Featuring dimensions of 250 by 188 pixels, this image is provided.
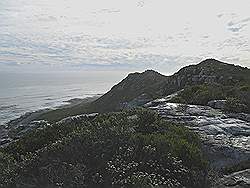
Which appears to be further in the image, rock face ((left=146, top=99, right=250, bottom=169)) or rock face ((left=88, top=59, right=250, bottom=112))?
rock face ((left=88, top=59, right=250, bottom=112))

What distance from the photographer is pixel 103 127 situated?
15031 millimetres

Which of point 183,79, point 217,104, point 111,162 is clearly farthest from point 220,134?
point 183,79

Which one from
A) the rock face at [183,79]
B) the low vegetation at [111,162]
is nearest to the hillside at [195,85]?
the rock face at [183,79]

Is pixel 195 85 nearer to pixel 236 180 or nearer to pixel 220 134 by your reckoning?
pixel 220 134

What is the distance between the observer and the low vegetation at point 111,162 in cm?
1224

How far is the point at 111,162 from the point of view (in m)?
12.7

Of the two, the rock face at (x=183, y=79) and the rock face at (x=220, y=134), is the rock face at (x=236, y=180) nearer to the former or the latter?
the rock face at (x=220, y=134)

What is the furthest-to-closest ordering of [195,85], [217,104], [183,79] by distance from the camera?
[183,79], [195,85], [217,104]

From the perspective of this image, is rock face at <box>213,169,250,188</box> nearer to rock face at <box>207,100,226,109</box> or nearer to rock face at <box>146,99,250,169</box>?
rock face at <box>146,99,250,169</box>

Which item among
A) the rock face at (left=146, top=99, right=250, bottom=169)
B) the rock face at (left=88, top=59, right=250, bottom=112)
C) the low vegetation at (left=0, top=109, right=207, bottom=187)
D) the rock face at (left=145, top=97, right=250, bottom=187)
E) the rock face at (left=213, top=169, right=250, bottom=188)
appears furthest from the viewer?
the rock face at (left=88, top=59, right=250, bottom=112)

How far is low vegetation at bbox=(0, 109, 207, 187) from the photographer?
12.2m

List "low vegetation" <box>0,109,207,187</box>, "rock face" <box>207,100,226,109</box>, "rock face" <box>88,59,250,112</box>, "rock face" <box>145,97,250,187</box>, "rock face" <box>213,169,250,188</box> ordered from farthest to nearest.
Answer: "rock face" <box>88,59,250,112</box> → "rock face" <box>207,100,226,109</box> → "rock face" <box>145,97,250,187</box> → "rock face" <box>213,169,250,188</box> → "low vegetation" <box>0,109,207,187</box>

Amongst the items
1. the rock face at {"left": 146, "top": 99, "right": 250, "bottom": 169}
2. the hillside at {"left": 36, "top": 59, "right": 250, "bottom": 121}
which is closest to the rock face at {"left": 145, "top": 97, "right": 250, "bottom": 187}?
the rock face at {"left": 146, "top": 99, "right": 250, "bottom": 169}

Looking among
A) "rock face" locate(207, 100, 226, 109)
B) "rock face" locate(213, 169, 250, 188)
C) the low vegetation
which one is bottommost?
"rock face" locate(213, 169, 250, 188)
